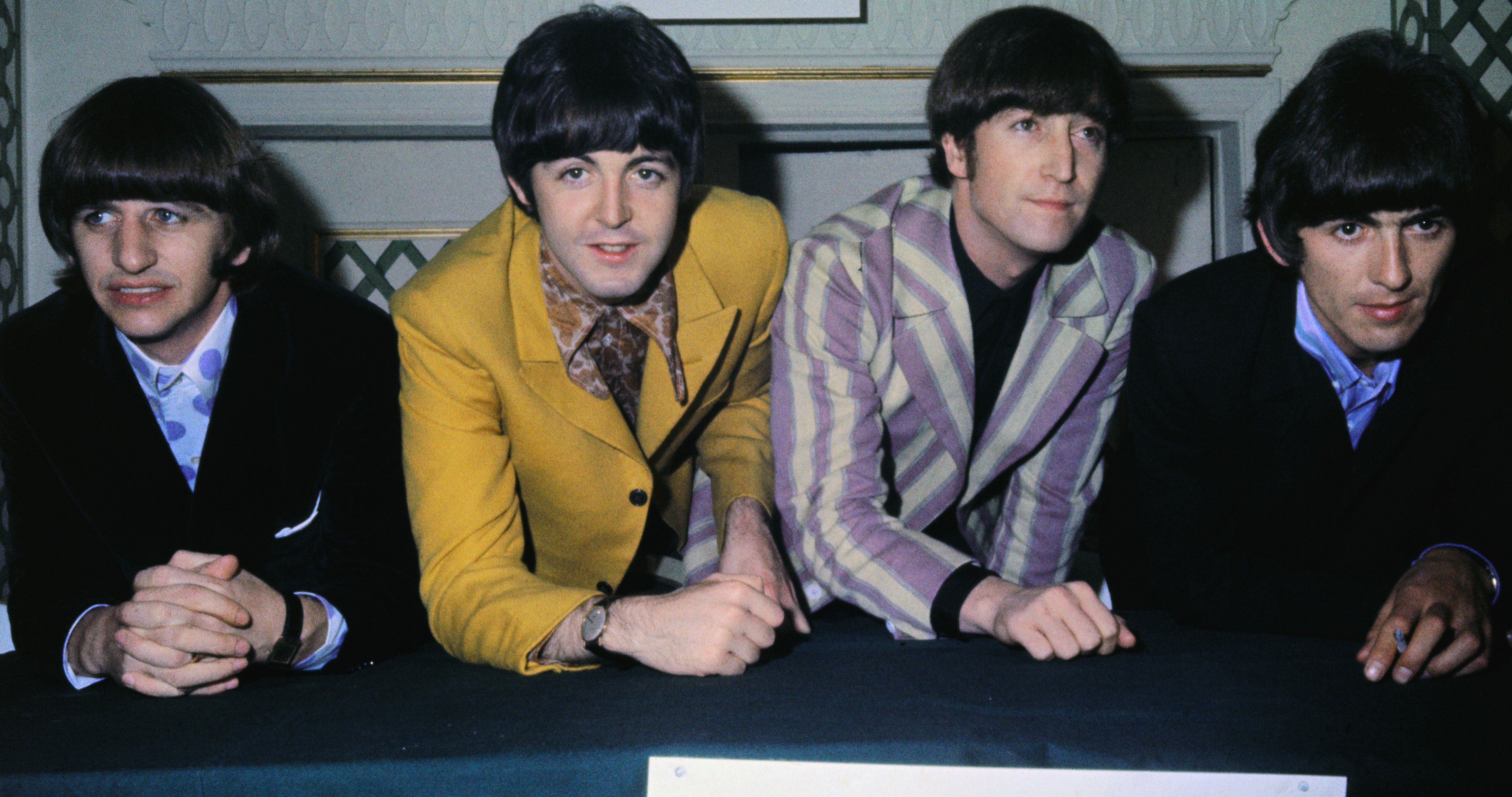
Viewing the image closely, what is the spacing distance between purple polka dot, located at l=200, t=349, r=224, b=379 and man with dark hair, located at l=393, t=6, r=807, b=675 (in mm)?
260

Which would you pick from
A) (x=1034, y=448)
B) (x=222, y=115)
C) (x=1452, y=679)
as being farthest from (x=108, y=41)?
(x=1452, y=679)

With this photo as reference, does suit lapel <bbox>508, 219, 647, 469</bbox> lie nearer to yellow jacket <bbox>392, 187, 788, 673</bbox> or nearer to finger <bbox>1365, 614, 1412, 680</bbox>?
yellow jacket <bbox>392, 187, 788, 673</bbox>

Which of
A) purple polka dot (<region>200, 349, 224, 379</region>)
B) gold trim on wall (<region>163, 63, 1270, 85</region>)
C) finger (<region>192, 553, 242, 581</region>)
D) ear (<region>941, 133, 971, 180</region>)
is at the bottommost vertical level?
finger (<region>192, 553, 242, 581</region>)

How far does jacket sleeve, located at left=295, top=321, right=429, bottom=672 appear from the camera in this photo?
3.74 feet

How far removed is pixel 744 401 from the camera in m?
1.37

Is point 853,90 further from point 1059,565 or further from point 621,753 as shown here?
point 621,753

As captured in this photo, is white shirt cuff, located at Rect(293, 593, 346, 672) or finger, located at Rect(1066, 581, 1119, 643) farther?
white shirt cuff, located at Rect(293, 593, 346, 672)

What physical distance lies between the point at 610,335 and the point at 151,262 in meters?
0.54

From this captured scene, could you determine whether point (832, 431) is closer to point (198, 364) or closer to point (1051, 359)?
point (1051, 359)

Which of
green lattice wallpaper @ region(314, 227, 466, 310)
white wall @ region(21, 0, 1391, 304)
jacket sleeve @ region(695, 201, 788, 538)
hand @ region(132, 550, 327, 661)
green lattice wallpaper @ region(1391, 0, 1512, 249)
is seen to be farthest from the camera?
green lattice wallpaper @ region(314, 227, 466, 310)

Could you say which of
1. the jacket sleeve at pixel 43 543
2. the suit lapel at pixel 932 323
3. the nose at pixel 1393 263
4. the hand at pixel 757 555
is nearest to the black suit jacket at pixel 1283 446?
the nose at pixel 1393 263

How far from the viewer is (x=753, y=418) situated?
1.35m

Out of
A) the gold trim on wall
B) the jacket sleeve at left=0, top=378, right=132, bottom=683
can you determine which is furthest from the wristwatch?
the gold trim on wall

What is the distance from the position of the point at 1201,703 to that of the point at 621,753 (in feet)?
1.56
